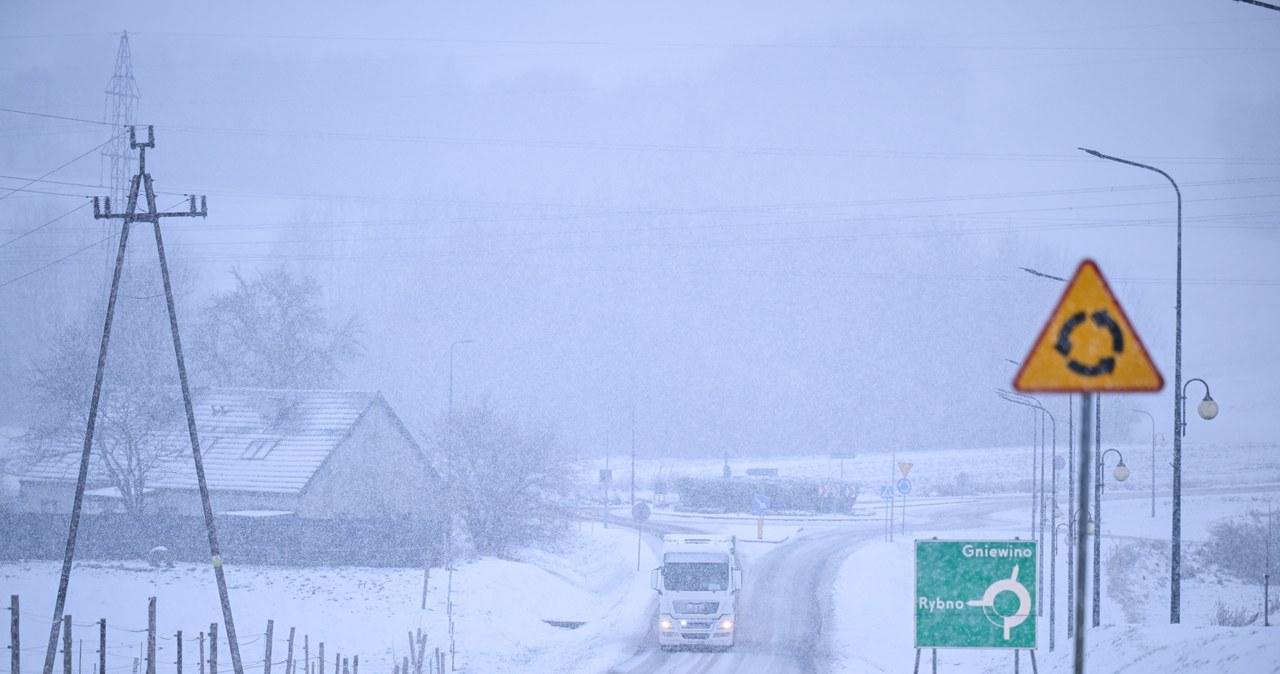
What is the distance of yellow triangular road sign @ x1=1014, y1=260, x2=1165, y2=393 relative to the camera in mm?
5695

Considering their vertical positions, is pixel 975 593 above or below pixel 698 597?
above

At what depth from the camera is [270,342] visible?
59812mm

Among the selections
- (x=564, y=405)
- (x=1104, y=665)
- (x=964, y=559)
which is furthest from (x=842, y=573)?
(x=564, y=405)

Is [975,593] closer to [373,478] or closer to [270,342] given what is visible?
[373,478]

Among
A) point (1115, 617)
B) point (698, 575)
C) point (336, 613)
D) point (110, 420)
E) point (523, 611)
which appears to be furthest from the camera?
point (110, 420)

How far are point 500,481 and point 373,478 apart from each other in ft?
17.0

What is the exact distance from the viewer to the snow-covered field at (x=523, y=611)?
2577 cm

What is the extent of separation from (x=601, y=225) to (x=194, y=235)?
5277 cm

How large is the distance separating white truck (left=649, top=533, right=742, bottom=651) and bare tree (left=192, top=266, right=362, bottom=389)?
3614 centimetres

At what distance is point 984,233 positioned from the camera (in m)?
134

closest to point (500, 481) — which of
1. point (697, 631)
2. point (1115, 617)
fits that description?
point (697, 631)

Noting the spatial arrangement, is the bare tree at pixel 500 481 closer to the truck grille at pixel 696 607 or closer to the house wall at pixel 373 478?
the house wall at pixel 373 478

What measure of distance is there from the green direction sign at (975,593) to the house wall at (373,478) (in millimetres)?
30429

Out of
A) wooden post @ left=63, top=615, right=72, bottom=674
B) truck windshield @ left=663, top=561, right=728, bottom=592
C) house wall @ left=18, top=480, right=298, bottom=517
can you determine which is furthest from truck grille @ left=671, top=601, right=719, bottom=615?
house wall @ left=18, top=480, right=298, bottom=517
